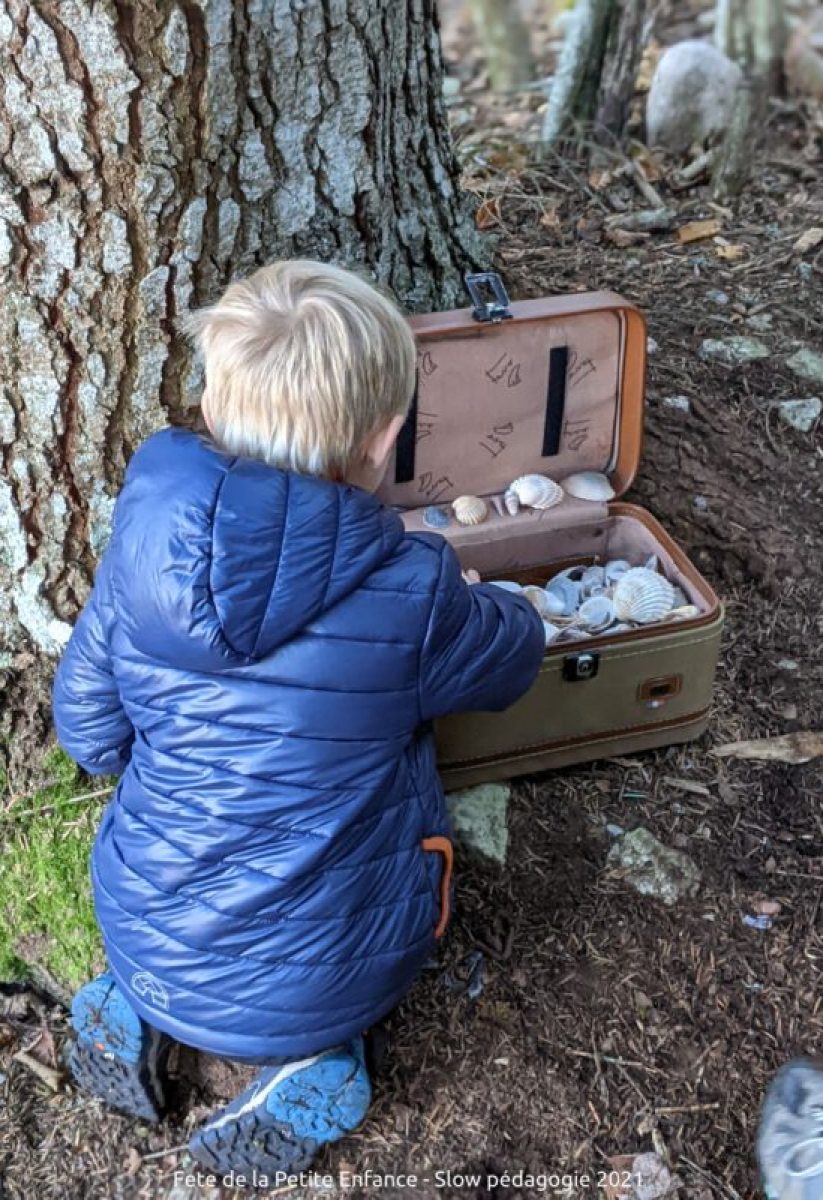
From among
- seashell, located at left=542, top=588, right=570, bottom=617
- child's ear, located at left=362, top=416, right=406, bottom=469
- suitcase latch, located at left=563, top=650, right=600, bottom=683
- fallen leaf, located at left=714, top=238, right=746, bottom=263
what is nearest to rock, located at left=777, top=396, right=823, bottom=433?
fallen leaf, located at left=714, top=238, right=746, bottom=263

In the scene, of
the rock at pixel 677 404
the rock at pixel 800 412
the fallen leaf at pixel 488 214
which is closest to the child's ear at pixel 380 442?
the rock at pixel 677 404

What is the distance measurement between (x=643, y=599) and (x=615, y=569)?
242mm

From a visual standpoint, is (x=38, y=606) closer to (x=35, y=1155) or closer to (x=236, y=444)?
(x=236, y=444)

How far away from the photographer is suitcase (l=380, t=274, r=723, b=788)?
7.91ft

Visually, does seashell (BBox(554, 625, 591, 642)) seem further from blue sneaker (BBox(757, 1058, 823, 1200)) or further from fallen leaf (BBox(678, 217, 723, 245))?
fallen leaf (BBox(678, 217, 723, 245))

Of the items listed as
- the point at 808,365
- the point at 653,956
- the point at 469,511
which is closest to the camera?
the point at 653,956

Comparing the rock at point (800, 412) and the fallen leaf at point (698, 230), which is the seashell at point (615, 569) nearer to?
the rock at point (800, 412)

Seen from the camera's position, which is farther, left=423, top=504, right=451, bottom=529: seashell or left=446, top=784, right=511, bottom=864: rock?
left=423, top=504, right=451, bottom=529: seashell

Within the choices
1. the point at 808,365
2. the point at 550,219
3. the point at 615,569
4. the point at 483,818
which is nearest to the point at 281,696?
the point at 483,818

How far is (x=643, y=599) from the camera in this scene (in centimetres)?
252

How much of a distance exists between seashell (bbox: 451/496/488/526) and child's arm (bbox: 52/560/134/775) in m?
0.95

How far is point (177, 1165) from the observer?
2055 mm

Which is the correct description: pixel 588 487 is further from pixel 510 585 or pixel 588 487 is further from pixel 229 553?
pixel 229 553

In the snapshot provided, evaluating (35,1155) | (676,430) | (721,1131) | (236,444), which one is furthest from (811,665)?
(35,1155)
